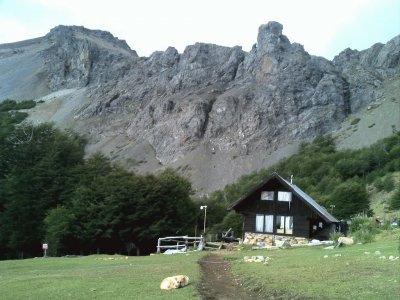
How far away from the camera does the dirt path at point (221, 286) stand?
14.5 m

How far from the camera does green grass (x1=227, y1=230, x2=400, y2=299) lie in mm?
12867

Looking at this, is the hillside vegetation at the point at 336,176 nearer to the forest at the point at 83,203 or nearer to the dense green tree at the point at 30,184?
the forest at the point at 83,203

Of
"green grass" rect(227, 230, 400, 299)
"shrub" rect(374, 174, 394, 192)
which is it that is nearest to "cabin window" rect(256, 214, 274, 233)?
"green grass" rect(227, 230, 400, 299)

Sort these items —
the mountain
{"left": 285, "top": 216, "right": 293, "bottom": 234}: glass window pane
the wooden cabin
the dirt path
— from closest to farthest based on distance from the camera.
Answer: the dirt path → the wooden cabin → {"left": 285, "top": 216, "right": 293, "bottom": 234}: glass window pane → the mountain

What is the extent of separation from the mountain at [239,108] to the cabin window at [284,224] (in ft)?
262

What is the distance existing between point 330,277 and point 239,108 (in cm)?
14093

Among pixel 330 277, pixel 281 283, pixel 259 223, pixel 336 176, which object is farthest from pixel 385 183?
pixel 281 283

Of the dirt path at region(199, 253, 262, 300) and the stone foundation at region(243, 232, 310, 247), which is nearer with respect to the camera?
the dirt path at region(199, 253, 262, 300)

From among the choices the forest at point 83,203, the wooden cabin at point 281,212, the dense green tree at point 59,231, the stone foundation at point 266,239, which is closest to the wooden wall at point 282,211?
the wooden cabin at point 281,212

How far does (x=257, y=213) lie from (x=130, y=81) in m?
158

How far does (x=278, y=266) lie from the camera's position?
20328mm

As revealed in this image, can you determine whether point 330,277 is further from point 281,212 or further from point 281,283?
point 281,212

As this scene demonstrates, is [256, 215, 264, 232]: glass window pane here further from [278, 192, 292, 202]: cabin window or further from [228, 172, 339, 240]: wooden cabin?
[278, 192, 292, 202]: cabin window

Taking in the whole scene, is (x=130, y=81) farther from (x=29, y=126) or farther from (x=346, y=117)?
(x=29, y=126)
